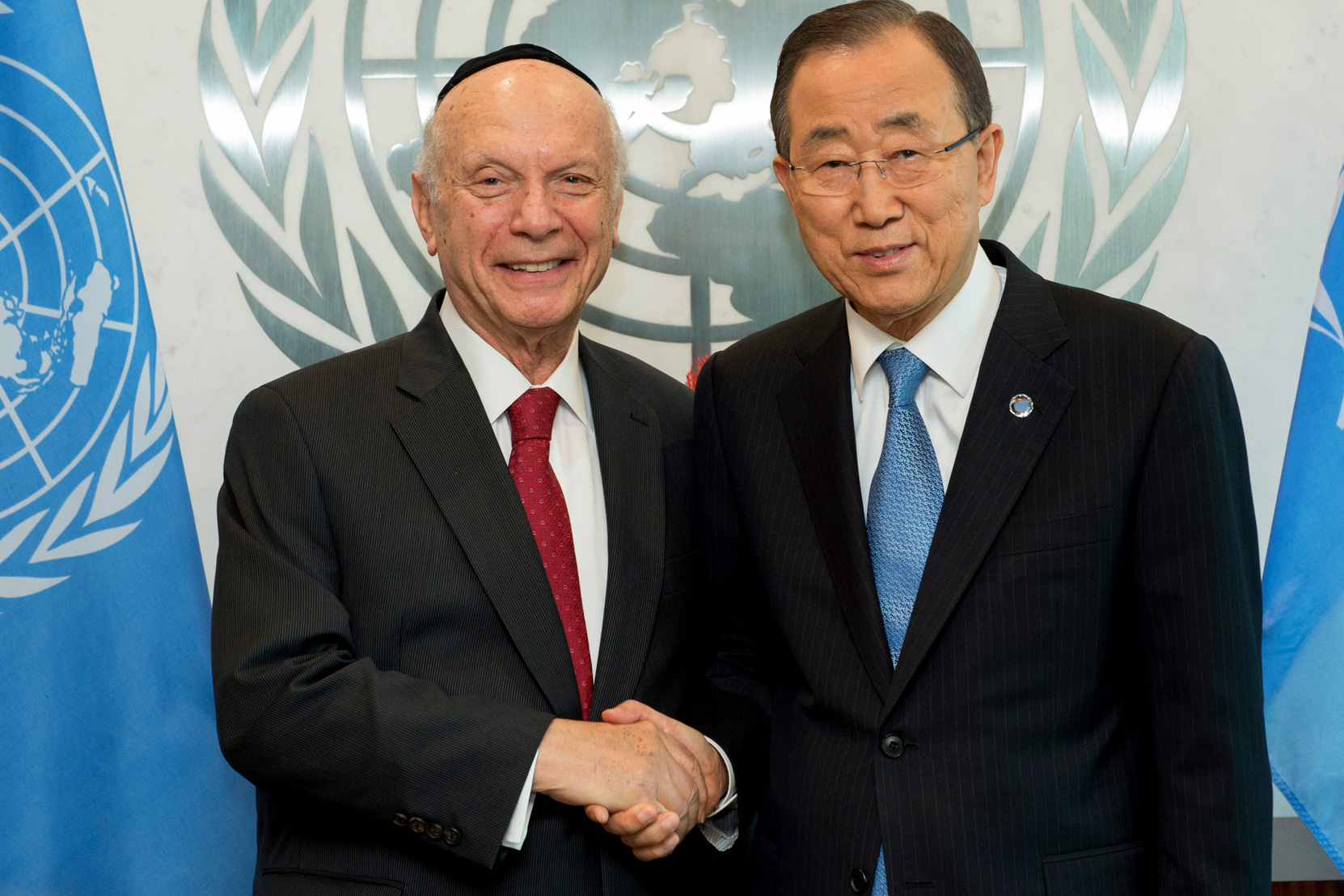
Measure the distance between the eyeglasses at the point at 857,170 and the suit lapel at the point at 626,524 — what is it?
58 centimetres

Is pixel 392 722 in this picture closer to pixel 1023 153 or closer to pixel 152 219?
pixel 152 219

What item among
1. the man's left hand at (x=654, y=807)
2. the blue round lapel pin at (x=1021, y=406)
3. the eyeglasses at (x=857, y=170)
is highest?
the eyeglasses at (x=857, y=170)

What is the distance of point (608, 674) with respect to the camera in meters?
1.84

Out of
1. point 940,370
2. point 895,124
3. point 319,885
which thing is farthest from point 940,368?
point 319,885

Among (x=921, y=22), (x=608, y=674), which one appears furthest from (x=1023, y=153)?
(x=608, y=674)

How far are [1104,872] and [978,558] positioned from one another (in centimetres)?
48

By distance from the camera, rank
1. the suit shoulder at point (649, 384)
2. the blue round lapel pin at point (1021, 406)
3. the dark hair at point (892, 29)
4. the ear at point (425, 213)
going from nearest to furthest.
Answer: the blue round lapel pin at point (1021, 406) < the dark hair at point (892, 29) < the ear at point (425, 213) < the suit shoulder at point (649, 384)

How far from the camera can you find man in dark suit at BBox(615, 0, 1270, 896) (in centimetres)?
152

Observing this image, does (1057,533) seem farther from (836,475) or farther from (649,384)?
(649,384)

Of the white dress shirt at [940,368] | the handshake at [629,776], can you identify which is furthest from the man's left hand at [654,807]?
the white dress shirt at [940,368]

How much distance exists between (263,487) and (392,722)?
17.8 inches

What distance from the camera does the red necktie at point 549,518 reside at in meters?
1.85

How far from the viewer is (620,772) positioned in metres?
1.70

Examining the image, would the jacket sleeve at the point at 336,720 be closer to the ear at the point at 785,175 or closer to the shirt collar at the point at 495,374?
the shirt collar at the point at 495,374
